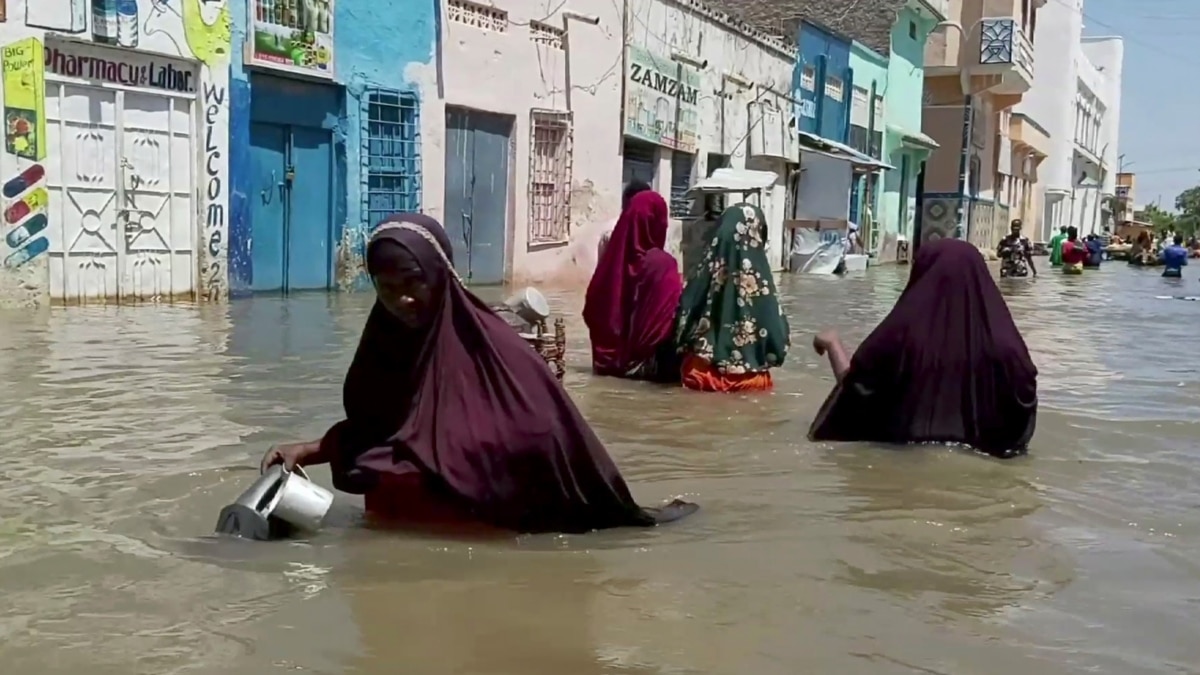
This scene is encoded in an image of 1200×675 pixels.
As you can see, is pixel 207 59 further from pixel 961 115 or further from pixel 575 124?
pixel 961 115

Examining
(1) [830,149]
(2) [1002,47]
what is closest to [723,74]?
(1) [830,149]

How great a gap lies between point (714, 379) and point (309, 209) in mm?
6685

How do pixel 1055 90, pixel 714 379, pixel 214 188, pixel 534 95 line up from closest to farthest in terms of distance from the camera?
pixel 714 379
pixel 214 188
pixel 534 95
pixel 1055 90

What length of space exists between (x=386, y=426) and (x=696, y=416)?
322cm

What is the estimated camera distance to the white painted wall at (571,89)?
14125mm

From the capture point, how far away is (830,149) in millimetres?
25891

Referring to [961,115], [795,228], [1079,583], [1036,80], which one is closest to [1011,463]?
[1079,583]

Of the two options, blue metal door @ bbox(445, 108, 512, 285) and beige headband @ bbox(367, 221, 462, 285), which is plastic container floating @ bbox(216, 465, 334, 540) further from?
blue metal door @ bbox(445, 108, 512, 285)

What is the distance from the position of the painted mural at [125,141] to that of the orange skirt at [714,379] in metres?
5.50

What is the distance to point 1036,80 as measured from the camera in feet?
181

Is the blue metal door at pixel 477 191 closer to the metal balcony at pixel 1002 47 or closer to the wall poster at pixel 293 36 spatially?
the wall poster at pixel 293 36

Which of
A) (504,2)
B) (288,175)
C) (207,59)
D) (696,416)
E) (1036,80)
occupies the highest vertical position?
(1036,80)

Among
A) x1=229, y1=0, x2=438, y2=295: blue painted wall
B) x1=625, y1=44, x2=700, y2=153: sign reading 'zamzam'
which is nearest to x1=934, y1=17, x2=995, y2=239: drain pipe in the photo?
x1=625, y1=44, x2=700, y2=153: sign reading 'zamzam'

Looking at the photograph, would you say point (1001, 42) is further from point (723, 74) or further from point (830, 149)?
point (723, 74)
